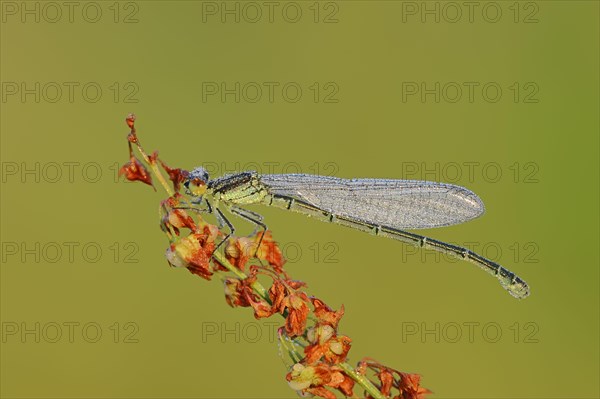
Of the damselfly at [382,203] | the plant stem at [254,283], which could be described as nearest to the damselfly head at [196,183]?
the damselfly at [382,203]

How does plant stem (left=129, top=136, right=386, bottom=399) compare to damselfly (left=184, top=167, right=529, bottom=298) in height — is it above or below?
below

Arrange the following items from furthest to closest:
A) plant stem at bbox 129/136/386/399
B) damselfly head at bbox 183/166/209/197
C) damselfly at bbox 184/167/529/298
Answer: damselfly at bbox 184/167/529/298 → damselfly head at bbox 183/166/209/197 → plant stem at bbox 129/136/386/399

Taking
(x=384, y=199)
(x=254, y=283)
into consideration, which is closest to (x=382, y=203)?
(x=384, y=199)

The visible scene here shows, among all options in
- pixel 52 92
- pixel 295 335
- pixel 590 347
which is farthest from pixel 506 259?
pixel 52 92

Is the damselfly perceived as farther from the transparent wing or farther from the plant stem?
the plant stem

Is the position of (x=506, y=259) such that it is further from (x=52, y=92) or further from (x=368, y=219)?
(x=52, y=92)

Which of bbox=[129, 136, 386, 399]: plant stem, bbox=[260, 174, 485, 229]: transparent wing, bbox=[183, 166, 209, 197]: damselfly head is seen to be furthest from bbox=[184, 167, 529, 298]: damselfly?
bbox=[129, 136, 386, 399]: plant stem

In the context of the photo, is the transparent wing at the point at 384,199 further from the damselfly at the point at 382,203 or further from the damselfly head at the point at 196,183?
the damselfly head at the point at 196,183
